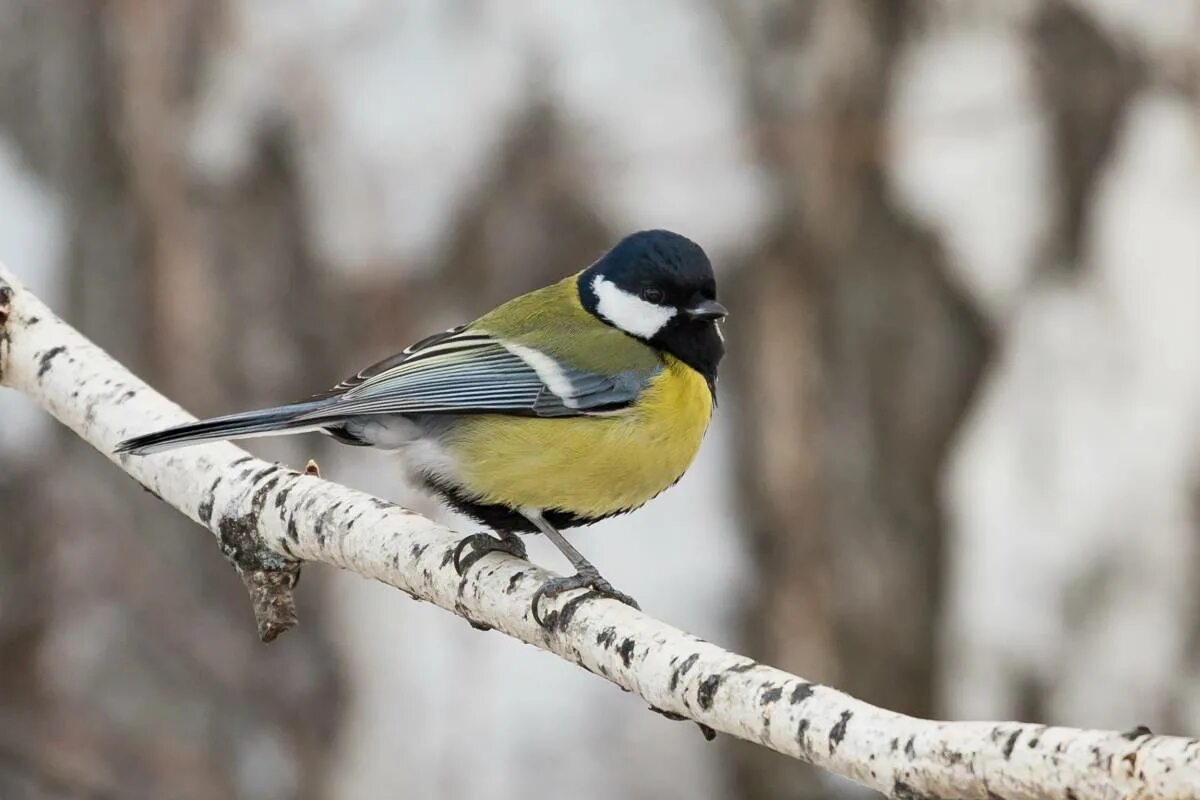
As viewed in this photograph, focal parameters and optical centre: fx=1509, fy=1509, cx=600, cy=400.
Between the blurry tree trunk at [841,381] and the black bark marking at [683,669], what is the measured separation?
80.6 inches

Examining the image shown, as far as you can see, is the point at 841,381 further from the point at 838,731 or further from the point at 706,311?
the point at 838,731

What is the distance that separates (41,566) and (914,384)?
223 cm

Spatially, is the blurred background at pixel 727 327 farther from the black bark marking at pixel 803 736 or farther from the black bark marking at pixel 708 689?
the black bark marking at pixel 803 736

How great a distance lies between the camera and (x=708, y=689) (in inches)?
69.6

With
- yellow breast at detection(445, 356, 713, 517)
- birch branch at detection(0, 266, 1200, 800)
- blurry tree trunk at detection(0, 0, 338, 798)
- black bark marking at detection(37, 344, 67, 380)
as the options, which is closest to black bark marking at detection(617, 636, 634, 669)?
birch branch at detection(0, 266, 1200, 800)

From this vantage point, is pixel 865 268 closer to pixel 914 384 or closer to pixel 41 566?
pixel 914 384

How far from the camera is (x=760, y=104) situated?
3777 millimetres

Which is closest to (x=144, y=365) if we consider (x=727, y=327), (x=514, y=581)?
(x=727, y=327)

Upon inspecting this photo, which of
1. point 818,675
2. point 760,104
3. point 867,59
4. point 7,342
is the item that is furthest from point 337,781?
point 867,59

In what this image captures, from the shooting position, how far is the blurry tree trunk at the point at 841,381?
3.79 meters

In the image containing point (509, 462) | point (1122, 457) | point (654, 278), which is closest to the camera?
point (509, 462)

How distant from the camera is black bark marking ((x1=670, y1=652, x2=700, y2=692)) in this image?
1.80m

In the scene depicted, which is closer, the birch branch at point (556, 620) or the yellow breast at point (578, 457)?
the birch branch at point (556, 620)

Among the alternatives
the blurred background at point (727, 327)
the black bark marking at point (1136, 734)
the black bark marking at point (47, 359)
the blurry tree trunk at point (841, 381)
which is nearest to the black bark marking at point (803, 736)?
the black bark marking at point (1136, 734)
